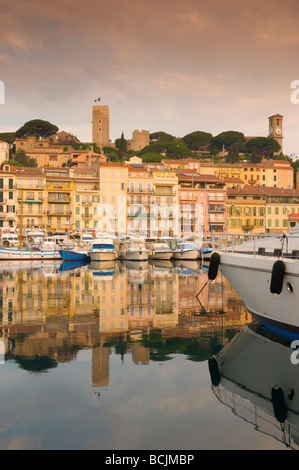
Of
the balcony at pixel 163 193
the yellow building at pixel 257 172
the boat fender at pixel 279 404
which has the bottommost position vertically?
the boat fender at pixel 279 404

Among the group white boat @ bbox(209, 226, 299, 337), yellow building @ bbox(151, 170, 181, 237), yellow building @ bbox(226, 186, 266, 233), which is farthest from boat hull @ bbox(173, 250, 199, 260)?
white boat @ bbox(209, 226, 299, 337)

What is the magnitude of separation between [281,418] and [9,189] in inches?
2887

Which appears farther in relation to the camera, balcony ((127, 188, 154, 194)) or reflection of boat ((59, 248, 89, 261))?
balcony ((127, 188, 154, 194))

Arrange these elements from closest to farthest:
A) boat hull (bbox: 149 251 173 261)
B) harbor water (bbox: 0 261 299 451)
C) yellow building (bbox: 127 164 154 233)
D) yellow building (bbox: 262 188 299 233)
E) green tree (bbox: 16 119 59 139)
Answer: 1. harbor water (bbox: 0 261 299 451)
2. boat hull (bbox: 149 251 173 261)
3. yellow building (bbox: 127 164 154 233)
4. yellow building (bbox: 262 188 299 233)
5. green tree (bbox: 16 119 59 139)

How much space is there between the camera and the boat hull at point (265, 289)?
531 inches

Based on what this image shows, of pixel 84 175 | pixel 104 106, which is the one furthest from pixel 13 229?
pixel 104 106

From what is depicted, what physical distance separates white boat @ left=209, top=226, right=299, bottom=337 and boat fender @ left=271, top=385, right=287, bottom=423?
319cm

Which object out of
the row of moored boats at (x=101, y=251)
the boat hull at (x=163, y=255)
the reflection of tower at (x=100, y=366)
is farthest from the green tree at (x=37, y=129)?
the reflection of tower at (x=100, y=366)

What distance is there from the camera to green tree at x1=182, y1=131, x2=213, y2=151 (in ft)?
532

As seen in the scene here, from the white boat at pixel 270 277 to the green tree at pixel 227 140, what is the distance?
149 metres

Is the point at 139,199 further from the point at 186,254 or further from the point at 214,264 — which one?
the point at 214,264

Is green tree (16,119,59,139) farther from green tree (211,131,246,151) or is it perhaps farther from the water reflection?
the water reflection

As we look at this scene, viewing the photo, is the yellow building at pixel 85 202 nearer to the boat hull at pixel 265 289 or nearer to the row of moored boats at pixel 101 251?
the row of moored boats at pixel 101 251

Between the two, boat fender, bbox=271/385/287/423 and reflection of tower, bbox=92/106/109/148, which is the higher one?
reflection of tower, bbox=92/106/109/148
